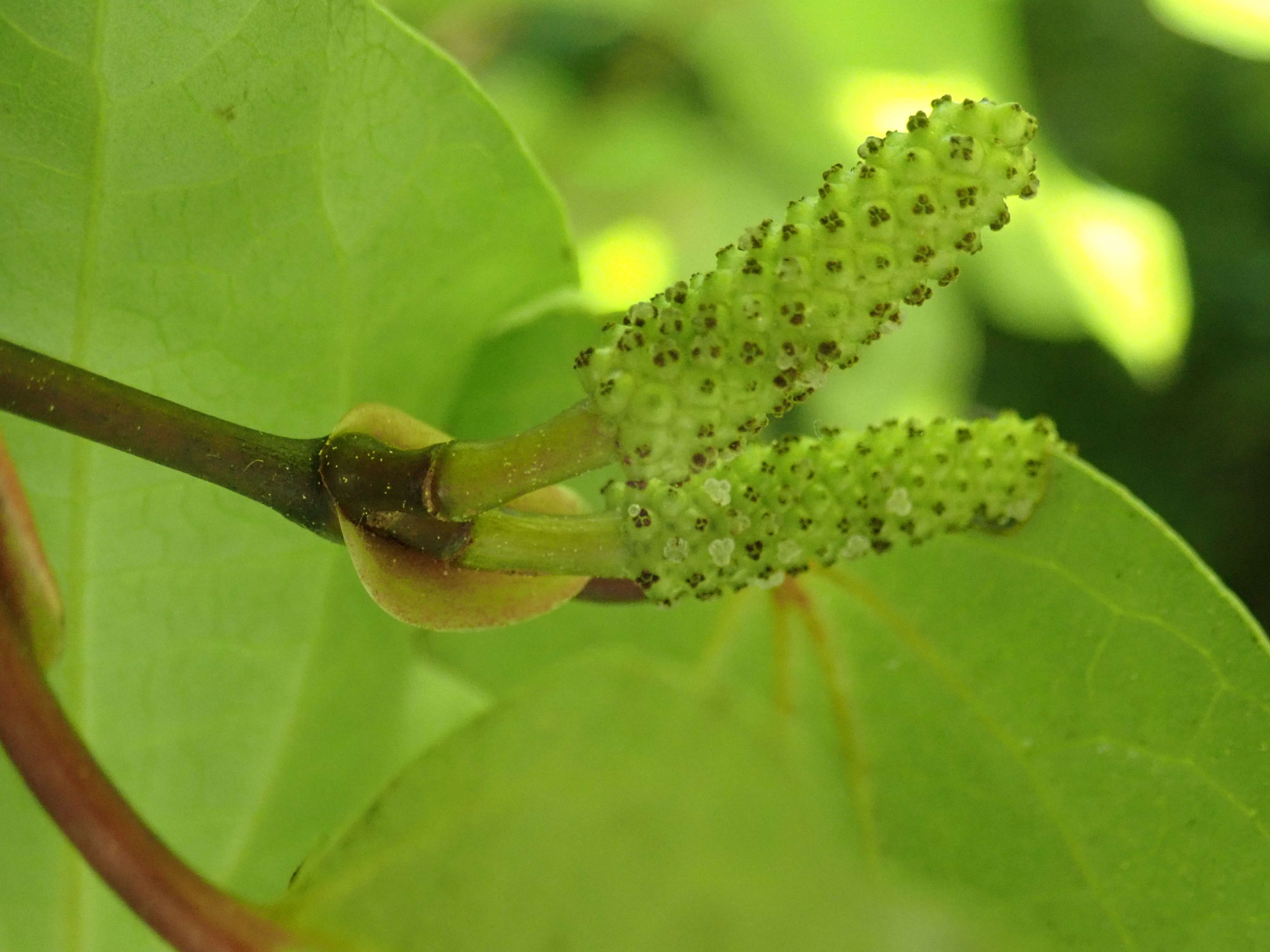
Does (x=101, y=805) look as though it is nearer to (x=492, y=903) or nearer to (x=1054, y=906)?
(x=492, y=903)

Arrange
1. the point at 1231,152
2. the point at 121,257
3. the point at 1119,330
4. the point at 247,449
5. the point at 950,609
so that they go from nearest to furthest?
1. the point at 247,449
2. the point at 121,257
3. the point at 950,609
4. the point at 1119,330
5. the point at 1231,152

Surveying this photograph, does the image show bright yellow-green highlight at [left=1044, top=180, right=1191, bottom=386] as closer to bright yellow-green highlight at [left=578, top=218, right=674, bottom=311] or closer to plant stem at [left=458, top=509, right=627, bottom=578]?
bright yellow-green highlight at [left=578, top=218, right=674, bottom=311]

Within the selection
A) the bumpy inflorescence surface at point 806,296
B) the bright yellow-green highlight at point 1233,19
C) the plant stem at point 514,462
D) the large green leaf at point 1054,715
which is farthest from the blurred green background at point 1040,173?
the plant stem at point 514,462

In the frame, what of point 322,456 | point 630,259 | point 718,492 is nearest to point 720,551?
point 718,492

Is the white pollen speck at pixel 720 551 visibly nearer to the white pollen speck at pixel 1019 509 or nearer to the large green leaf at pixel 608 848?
the large green leaf at pixel 608 848

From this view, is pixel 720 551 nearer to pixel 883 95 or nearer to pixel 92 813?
pixel 92 813

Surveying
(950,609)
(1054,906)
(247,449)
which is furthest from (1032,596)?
(247,449)
